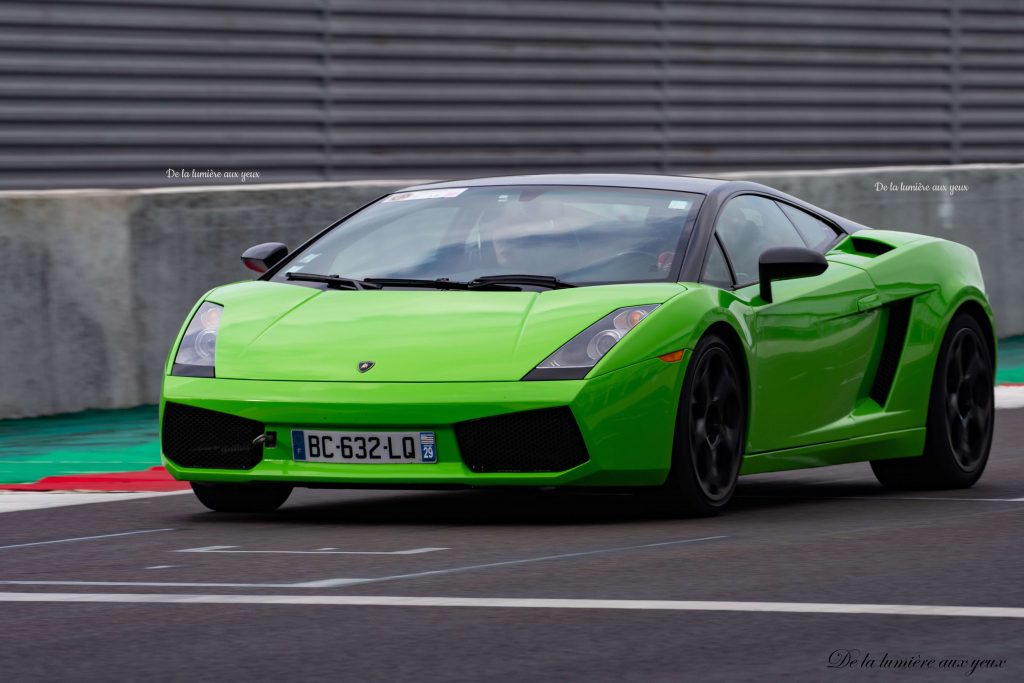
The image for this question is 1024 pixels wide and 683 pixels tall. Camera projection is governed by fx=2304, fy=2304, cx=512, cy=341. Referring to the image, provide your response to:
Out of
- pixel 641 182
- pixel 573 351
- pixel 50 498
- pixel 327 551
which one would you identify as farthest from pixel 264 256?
pixel 327 551

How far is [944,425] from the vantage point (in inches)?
380

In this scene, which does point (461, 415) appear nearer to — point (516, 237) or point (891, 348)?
point (516, 237)

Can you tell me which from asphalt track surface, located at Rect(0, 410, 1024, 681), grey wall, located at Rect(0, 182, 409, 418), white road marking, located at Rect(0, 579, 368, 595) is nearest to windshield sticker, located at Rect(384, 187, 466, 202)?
asphalt track surface, located at Rect(0, 410, 1024, 681)

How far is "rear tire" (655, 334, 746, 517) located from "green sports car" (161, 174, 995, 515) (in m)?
0.01

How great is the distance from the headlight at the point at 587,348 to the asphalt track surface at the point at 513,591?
55 cm

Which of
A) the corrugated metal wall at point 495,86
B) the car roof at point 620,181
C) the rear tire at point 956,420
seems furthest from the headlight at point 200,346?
the corrugated metal wall at point 495,86

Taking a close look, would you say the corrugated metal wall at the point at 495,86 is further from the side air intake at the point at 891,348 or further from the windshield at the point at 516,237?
the side air intake at the point at 891,348

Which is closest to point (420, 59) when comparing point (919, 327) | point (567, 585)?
point (919, 327)

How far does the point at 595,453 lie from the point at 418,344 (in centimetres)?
74

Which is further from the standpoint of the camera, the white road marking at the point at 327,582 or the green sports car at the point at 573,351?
the green sports car at the point at 573,351

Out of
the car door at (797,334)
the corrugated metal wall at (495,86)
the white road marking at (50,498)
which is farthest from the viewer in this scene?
the corrugated metal wall at (495,86)

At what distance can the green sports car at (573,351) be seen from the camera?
775 centimetres

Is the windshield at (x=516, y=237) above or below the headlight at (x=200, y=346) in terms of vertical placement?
above

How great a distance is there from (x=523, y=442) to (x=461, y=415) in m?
0.23
